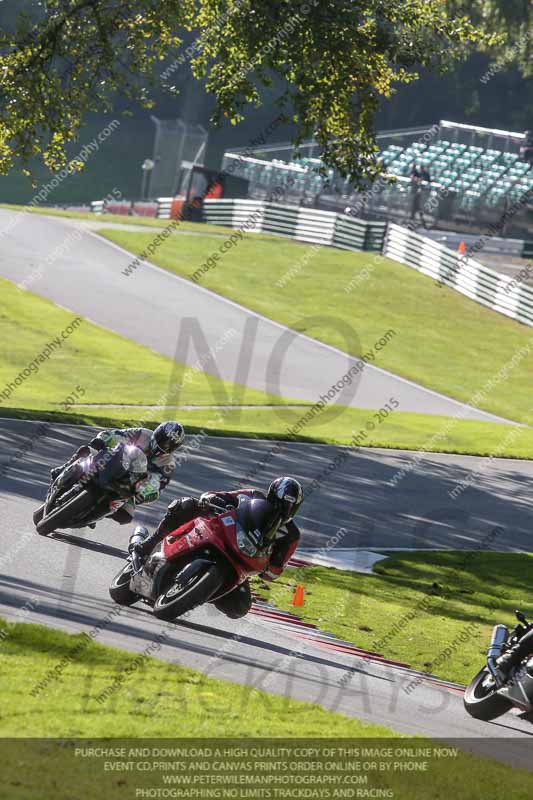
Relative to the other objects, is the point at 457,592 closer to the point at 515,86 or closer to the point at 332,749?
the point at 332,749

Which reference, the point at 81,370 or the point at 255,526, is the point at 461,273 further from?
the point at 255,526

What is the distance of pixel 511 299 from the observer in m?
45.1

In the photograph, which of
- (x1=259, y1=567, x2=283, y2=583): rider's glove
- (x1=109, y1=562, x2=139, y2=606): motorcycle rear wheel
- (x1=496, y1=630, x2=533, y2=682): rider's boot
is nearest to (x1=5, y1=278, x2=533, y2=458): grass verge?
(x1=109, y1=562, x2=139, y2=606): motorcycle rear wheel

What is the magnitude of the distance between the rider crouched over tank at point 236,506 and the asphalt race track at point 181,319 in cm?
1989

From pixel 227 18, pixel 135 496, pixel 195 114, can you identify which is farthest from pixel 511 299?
pixel 195 114

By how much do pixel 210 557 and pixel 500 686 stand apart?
276 cm

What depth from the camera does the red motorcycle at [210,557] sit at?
10.7 m

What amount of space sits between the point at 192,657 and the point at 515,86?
93.4m

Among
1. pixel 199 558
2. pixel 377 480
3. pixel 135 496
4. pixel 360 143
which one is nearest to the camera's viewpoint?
pixel 199 558

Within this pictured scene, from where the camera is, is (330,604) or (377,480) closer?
(330,604)

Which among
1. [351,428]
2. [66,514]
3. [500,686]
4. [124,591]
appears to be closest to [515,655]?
[500,686]

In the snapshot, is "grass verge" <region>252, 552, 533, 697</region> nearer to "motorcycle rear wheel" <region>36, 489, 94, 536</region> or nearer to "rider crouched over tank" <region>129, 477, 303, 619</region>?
"rider crouched over tank" <region>129, 477, 303, 619</region>

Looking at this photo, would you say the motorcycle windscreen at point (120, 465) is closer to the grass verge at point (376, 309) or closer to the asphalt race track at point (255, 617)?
the asphalt race track at point (255, 617)

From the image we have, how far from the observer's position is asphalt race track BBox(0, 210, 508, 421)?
109ft
